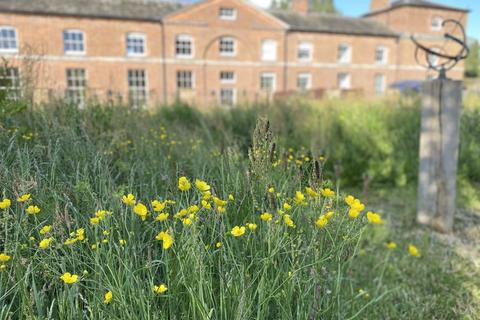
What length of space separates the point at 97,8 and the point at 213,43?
783cm

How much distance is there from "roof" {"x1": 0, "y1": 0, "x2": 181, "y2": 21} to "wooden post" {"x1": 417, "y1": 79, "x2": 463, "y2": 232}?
77.9ft

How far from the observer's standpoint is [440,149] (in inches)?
151

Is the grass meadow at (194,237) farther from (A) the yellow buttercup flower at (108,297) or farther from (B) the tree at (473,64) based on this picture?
(B) the tree at (473,64)

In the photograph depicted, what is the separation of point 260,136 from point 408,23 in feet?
119

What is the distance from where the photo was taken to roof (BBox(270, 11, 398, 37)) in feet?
94.8

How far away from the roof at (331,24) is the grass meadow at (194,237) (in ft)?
88.6

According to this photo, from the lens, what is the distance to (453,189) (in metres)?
3.85

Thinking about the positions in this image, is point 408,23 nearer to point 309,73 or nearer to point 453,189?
point 309,73

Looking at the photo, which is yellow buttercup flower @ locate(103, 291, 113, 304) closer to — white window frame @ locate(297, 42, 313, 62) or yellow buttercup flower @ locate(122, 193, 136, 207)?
yellow buttercup flower @ locate(122, 193, 136, 207)

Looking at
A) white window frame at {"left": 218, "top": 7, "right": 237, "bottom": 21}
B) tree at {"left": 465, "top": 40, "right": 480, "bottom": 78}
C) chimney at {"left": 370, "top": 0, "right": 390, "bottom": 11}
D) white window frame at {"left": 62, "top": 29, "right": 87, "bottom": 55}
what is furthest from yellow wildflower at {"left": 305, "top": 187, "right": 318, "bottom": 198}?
tree at {"left": 465, "top": 40, "right": 480, "bottom": 78}

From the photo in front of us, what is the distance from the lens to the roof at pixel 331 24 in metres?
28.9

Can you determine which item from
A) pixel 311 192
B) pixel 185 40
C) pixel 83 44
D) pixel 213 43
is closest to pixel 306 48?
pixel 213 43

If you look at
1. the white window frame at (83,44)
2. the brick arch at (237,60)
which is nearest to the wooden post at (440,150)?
the brick arch at (237,60)

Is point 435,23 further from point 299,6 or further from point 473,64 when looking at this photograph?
point 473,64
